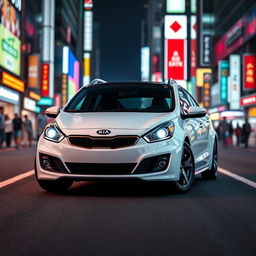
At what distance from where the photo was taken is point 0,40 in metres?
34.6

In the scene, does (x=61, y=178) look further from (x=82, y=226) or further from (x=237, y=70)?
(x=237, y=70)

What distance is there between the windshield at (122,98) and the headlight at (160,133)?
0.79 meters

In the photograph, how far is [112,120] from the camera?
22.3 feet

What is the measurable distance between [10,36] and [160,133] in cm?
3208

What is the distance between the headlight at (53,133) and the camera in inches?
267

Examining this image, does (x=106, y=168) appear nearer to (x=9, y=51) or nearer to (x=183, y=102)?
(x=183, y=102)

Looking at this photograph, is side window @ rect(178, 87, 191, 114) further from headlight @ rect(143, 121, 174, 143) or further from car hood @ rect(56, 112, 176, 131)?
headlight @ rect(143, 121, 174, 143)

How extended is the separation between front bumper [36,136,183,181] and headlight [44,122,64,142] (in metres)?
0.06

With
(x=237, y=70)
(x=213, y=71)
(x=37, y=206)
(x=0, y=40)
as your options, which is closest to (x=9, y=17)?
(x=0, y=40)

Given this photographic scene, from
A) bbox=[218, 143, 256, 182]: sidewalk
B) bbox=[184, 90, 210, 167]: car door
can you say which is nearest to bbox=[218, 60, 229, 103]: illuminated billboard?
bbox=[218, 143, 256, 182]: sidewalk

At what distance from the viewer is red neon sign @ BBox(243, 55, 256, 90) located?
44.1 meters

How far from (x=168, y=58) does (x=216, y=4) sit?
48.8 ft

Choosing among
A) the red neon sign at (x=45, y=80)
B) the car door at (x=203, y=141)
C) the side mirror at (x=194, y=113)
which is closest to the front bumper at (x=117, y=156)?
the side mirror at (x=194, y=113)

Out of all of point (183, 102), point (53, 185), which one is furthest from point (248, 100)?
point (53, 185)
